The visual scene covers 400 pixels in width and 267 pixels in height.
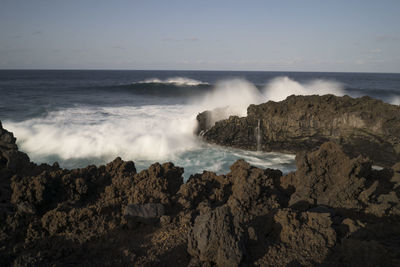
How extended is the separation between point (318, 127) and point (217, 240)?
28.6 feet

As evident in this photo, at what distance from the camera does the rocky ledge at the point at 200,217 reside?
102 inches

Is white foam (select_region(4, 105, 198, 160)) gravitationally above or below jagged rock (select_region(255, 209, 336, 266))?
below

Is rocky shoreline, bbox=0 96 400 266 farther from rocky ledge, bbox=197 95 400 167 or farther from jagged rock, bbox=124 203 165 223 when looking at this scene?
rocky ledge, bbox=197 95 400 167

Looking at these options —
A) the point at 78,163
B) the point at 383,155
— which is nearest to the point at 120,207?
the point at 78,163

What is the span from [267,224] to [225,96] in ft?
56.0

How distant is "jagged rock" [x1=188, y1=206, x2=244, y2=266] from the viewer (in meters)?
2.48

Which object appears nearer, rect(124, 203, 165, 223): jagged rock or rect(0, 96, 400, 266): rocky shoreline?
rect(0, 96, 400, 266): rocky shoreline

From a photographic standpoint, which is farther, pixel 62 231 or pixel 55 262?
pixel 62 231

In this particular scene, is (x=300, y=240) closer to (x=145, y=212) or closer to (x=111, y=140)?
(x=145, y=212)

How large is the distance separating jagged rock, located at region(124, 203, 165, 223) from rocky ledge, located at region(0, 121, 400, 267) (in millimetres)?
12

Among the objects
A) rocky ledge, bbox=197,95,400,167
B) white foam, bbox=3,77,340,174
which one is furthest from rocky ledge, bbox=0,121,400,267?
rocky ledge, bbox=197,95,400,167

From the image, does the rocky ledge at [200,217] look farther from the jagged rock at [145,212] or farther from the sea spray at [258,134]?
the sea spray at [258,134]

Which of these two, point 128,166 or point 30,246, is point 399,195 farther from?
point 30,246

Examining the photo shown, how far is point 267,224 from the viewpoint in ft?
10.1
